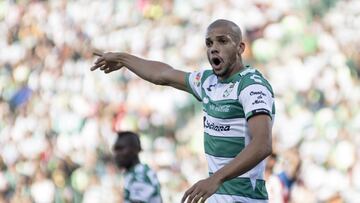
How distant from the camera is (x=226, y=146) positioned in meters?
4.59

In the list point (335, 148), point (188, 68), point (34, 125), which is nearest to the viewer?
point (335, 148)

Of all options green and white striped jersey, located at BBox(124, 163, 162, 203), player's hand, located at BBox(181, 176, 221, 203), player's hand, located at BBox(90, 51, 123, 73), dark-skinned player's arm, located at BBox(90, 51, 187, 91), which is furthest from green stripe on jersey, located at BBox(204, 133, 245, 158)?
green and white striped jersey, located at BBox(124, 163, 162, 203)

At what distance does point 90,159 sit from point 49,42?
1783mm

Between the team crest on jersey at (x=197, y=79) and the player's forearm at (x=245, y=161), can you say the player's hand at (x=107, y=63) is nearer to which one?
the team crest on jersey at (x=197, y=79)

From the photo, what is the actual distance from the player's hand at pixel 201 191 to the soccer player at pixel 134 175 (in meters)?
3.08

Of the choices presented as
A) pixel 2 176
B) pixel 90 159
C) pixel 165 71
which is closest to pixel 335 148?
pixel 90 159

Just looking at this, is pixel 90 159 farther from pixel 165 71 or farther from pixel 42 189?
pixel 165 71

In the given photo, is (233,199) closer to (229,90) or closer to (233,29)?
(229,90)

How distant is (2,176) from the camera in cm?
1162

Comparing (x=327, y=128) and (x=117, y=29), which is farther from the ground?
(x=117, y=29)

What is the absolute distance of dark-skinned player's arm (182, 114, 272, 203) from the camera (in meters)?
4.09

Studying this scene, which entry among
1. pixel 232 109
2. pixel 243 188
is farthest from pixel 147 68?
pixel 243 188

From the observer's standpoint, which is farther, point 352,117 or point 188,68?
point 188,68

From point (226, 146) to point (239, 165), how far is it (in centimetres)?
44
